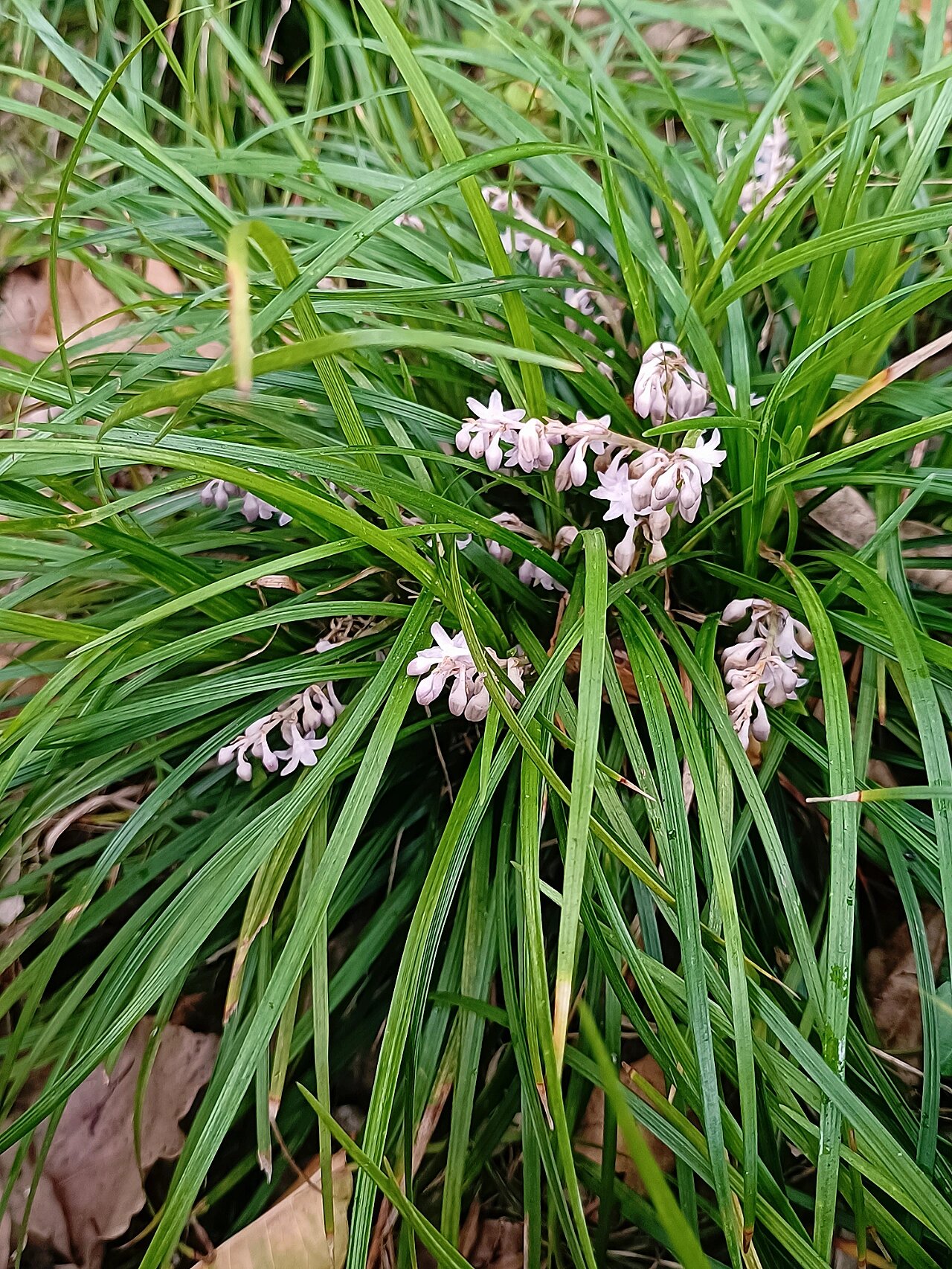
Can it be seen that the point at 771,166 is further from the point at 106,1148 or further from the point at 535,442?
the point at 106,1148

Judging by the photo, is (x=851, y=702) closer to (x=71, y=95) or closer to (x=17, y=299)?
(x=71, y=95)

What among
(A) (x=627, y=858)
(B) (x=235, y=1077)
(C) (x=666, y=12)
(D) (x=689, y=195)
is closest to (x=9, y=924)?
(B) (x=235, y=1077)

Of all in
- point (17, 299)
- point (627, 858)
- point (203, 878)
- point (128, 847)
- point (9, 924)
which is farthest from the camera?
point (17, 299)

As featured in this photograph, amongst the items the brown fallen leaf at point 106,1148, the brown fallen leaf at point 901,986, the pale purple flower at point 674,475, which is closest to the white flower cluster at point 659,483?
the pale purple flower at point 674,475

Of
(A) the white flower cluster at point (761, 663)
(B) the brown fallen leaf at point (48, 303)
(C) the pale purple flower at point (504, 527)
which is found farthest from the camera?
(B) the brown fallen leaf at point (48, 303)

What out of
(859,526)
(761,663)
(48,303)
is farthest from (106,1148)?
(48,303)

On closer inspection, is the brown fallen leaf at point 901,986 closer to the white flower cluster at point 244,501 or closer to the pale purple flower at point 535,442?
the pale purple flower at point 535,442
